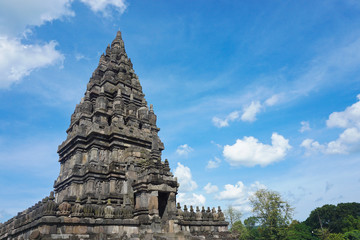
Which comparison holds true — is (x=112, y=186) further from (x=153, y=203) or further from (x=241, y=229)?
(x=241, y=229)

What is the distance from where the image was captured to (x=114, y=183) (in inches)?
797

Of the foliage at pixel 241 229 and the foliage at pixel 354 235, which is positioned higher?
the foliage at pixel 241 229

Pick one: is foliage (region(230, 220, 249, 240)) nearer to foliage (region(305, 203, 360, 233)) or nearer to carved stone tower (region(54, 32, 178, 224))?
foliage (region(305, 203, 360, 233))

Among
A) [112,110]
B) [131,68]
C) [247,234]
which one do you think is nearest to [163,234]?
[112,110]

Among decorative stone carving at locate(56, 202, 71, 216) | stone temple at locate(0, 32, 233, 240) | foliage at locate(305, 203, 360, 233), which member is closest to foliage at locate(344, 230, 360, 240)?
foliage at locate(305, 203, 360, 233)

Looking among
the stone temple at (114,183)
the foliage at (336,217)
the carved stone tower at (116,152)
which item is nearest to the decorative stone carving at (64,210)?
the stone temple at (114,183)

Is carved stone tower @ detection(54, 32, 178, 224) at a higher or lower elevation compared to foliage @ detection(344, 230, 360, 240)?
higher

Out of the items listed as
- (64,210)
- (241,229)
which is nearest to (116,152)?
(64,210)

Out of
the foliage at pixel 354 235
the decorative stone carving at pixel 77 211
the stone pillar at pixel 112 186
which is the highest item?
the stone pillar at pixel 112 186

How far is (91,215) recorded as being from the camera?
1437cm

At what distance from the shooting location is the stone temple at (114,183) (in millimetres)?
14016

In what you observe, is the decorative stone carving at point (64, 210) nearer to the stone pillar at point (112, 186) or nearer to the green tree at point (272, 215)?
the stone pillar at point (112, 186)

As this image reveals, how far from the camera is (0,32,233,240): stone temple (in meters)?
14.0

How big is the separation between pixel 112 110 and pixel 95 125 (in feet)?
11.7
